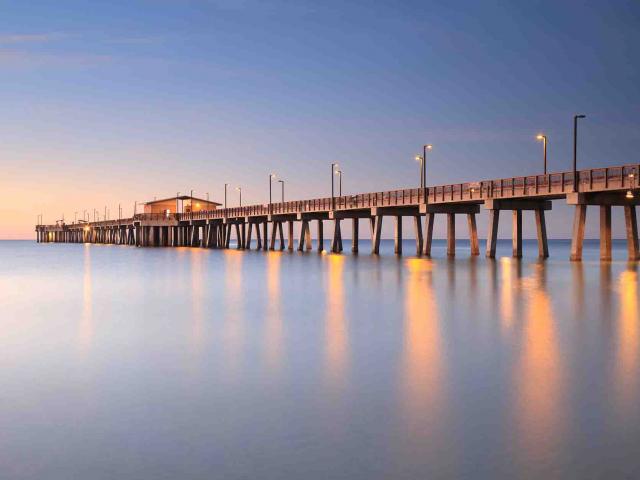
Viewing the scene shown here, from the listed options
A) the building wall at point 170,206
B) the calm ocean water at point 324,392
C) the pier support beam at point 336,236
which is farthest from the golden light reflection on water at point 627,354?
the building wall at point 170,206

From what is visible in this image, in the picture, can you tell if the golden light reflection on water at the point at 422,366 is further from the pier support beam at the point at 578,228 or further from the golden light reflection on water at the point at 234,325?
the pier support beam at the point at 578,228

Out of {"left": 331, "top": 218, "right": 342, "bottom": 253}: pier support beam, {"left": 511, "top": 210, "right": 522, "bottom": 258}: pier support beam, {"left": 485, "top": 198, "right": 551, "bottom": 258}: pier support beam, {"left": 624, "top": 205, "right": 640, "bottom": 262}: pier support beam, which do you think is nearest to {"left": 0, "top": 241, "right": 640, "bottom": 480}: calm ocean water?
{"left": 624, "top": 205, "right": 640, "bottom": 262}: pier support beam

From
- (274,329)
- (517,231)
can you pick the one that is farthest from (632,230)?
(274,329)

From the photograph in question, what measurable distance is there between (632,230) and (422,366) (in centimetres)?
3887

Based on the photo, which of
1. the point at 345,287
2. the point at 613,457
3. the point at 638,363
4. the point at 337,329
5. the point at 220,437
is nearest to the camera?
the point at 613,457

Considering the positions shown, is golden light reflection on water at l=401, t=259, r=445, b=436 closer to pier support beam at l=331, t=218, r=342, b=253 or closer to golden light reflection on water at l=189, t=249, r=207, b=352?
golden light reflection on water at l=189, t=249, r=207, b=352

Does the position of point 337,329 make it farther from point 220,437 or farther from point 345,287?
point 345,287

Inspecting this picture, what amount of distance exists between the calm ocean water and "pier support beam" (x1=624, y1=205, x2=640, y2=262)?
26.2 meters

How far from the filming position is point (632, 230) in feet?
149

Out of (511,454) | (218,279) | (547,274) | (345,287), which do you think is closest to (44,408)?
(511,454)

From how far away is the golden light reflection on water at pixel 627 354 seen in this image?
8852mm

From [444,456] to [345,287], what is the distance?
2168 cm

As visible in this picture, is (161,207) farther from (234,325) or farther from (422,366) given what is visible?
(422,366)

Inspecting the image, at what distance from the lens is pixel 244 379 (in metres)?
10.4
